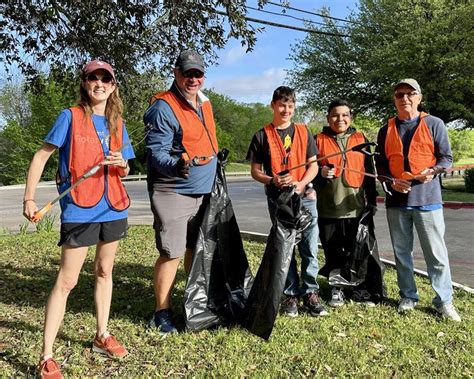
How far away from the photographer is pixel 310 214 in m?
3.88

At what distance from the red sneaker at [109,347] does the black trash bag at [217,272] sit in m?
0.55

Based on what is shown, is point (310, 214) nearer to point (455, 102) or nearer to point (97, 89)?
point (97, 89)

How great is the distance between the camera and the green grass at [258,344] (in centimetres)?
312

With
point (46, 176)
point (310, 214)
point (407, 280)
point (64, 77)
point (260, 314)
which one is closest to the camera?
point (260, 314)

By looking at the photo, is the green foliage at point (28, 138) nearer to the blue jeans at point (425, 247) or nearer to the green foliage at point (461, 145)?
the green foliage at point (461, 145)

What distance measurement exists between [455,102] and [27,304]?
57.0 feet

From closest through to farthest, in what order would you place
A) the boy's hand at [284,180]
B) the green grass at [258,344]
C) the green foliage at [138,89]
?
the green grass at [258,344], the boy's hand at [284,180], the green foliage at [138,89]

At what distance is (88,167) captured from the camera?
9.79ft

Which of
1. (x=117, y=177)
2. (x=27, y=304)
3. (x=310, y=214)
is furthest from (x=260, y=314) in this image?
(x=27, y=304)

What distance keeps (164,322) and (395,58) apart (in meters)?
15.7

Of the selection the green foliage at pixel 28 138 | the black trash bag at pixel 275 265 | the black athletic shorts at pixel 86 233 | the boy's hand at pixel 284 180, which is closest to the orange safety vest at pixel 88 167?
the black athletic shorts at pixel 86 233

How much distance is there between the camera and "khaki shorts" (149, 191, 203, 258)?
3.53 meters

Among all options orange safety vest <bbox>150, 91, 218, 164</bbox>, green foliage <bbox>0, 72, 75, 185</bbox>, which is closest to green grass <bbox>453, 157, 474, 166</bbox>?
green foliage <bbox>0, 72, 75, 185</bbox>

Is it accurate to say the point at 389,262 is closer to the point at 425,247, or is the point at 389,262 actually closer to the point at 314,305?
the point at 425,247
